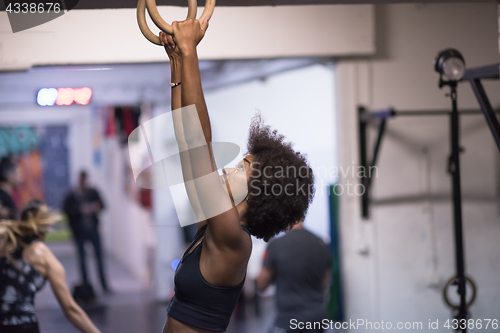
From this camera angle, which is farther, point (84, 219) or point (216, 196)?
point (84, 219)

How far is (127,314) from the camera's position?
4.72 metres

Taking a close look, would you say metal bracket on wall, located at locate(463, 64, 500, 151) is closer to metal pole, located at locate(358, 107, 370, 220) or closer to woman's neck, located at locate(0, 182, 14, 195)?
metal pole, located at locate(358, 107, 370, 220)

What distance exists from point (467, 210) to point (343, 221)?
905 mm

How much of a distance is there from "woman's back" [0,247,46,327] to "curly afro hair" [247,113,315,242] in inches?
56.5

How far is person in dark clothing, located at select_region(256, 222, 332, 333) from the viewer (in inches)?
93.9

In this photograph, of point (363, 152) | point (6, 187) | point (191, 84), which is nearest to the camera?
point (191, 84)

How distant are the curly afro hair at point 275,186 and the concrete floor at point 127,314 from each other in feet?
10.3

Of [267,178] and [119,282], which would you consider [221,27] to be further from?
[119,282]

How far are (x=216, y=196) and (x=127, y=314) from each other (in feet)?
13.8

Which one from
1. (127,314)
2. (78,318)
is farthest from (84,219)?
(78,318)

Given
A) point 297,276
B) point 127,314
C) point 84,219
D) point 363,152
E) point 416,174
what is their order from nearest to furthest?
point 297,276, point 363,152, point 416,174, point 127,314, point 84,219

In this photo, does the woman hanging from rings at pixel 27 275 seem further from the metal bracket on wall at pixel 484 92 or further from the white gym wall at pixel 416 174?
the metal bracket on wall at pixel 484 92

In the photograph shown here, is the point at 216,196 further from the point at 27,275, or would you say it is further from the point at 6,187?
the point at 6,187

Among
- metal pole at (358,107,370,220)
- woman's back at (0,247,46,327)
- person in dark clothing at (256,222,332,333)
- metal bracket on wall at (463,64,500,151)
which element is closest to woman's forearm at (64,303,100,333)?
woman's back at (0,247,46,327)
